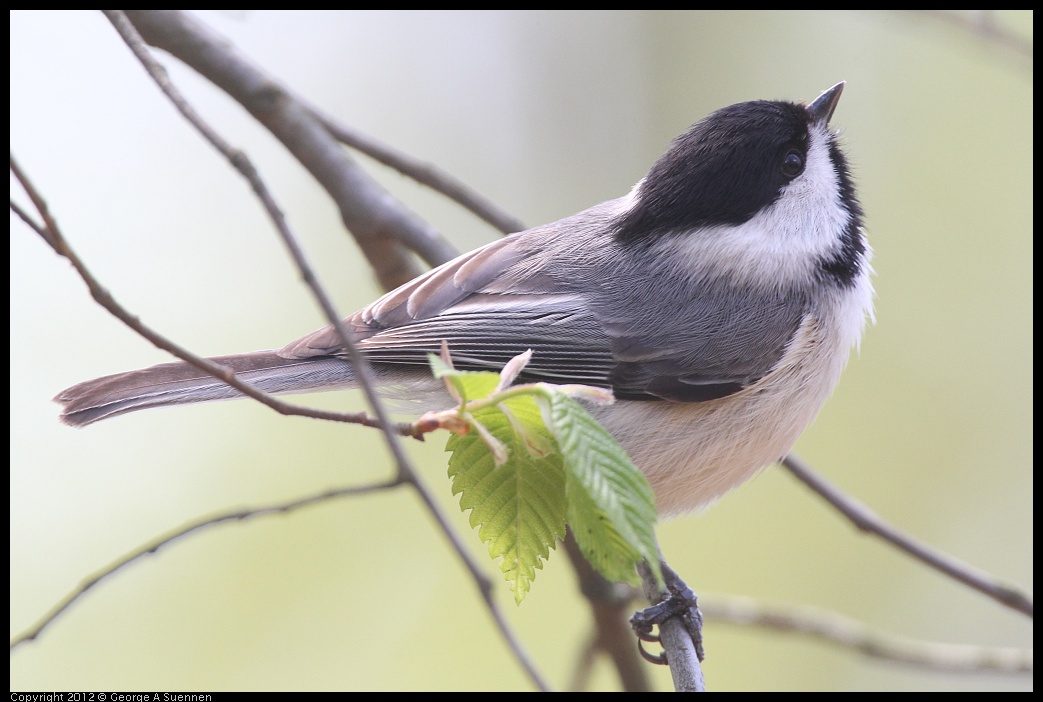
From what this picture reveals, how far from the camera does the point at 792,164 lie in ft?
6.84

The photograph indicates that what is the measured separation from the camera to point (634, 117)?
4910mm

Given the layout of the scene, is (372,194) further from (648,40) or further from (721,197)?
(648,40)

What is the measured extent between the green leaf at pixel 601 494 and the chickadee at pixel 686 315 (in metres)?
0.76

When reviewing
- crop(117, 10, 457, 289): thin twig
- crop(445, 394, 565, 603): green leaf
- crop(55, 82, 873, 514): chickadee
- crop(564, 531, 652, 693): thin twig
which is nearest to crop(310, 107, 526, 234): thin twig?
crop(117, 10, 457, 289): thin twig

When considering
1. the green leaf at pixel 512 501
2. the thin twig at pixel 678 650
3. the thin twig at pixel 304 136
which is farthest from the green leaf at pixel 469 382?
the thin twig at pixel 304 136

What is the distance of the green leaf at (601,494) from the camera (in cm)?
109

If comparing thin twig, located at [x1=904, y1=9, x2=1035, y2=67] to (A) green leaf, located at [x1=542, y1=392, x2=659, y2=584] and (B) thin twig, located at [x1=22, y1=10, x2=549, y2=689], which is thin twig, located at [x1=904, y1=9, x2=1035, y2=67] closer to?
(A) green leaf, located at [x1=542, y1=392, x2=659, y2=584]

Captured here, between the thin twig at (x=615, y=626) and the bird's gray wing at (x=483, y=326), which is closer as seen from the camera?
the bird's gray wing at (x=483, y=326)

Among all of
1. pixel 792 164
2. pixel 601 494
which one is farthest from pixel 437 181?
pixel 601 494

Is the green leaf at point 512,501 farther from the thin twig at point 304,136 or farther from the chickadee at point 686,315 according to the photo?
the thin twig at point 304,136

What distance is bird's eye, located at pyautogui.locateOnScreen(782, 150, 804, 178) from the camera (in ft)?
6.79

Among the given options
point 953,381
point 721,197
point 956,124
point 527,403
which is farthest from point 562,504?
point 956,124

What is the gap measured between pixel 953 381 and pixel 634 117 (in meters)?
2.30

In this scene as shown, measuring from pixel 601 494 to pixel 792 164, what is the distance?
52.0 inches
